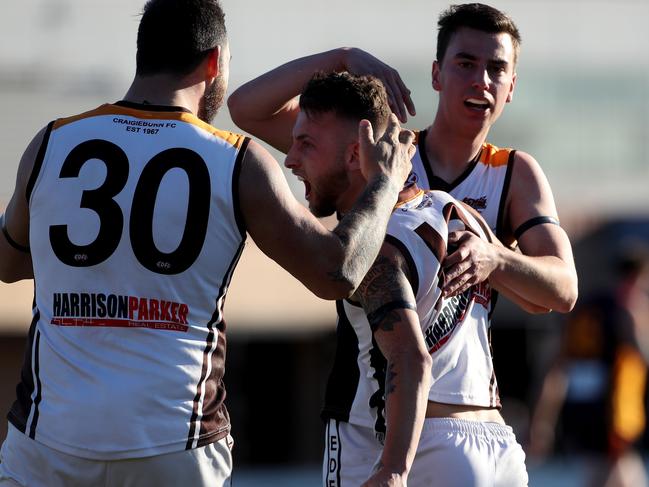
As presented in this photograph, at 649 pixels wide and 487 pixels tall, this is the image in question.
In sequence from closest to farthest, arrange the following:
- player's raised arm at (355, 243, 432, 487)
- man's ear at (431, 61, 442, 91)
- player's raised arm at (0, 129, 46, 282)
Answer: player's raised arm at (355, 243, 432, 487) → player's raised arm at (0, 129, 46, 282) → man's ear at (431, 61, 442, 91)

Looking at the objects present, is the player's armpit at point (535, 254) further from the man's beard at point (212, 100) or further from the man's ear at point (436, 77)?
the man's beard at point (212, 100)

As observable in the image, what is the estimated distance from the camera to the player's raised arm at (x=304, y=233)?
402 centimetres

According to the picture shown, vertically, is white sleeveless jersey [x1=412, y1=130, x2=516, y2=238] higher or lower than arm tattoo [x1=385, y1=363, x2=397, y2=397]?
higher

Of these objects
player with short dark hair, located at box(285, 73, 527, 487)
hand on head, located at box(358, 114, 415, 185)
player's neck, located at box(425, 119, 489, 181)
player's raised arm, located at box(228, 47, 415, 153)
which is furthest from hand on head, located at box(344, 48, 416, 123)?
hand on head, located at box(358, 114, 415, 185)

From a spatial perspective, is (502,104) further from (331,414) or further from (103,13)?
(103,13)

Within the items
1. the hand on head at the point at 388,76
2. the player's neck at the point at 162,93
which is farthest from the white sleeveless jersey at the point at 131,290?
the hand on head at the point at 388,76

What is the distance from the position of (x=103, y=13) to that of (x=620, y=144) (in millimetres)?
11884

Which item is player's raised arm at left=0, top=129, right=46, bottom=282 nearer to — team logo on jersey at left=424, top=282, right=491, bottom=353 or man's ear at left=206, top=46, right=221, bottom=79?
man's ear at left=206, top=46, right=221, bottom=79

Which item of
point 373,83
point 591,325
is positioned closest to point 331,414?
point 373,83

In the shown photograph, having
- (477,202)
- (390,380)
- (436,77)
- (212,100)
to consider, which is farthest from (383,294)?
(436,77)

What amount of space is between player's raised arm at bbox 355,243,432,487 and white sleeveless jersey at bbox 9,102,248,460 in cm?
48

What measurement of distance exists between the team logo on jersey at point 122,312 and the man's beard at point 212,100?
28.5 inches

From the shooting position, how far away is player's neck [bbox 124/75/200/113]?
4207mm

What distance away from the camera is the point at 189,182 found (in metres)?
4.01
